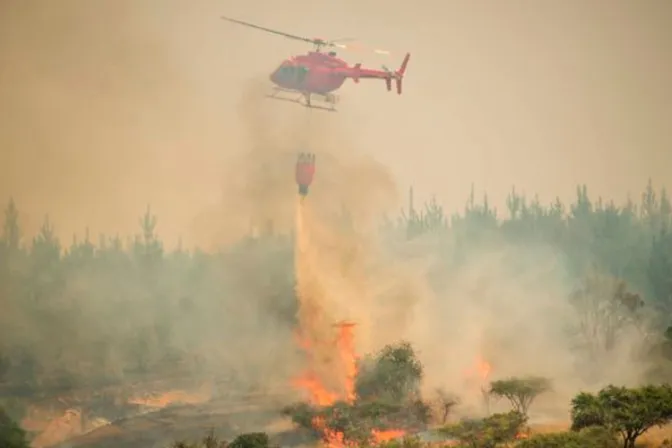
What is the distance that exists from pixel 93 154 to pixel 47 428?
196cm

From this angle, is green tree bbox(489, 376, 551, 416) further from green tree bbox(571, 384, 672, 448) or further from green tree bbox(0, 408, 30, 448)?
green tree bbox(0, 408, 30, 448)

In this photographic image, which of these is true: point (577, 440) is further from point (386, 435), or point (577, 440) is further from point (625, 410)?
point (386, 435)

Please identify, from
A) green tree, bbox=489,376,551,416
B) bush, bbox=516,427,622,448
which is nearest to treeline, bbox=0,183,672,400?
green tree, bbox=489,376,551,416

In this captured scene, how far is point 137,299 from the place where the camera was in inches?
225

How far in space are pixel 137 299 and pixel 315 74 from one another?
7.16ft

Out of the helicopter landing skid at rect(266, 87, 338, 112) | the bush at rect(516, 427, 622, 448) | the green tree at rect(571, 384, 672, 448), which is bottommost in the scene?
the bush at rect(516, 427, 622, 448)

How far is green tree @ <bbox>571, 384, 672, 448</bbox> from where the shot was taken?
6.04m

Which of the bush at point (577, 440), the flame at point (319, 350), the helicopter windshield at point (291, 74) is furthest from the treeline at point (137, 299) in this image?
the bush at point (577, 440)

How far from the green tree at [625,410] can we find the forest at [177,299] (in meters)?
0.26

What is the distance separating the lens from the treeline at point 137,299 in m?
5.55

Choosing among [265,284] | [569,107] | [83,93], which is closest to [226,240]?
[265,284]

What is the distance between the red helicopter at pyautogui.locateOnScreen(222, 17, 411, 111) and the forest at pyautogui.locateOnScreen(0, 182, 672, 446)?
3.33 feet

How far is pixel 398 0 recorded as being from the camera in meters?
6.49

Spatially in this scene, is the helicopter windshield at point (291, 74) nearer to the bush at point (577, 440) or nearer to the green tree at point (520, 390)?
the green tree at point (520, 390)
